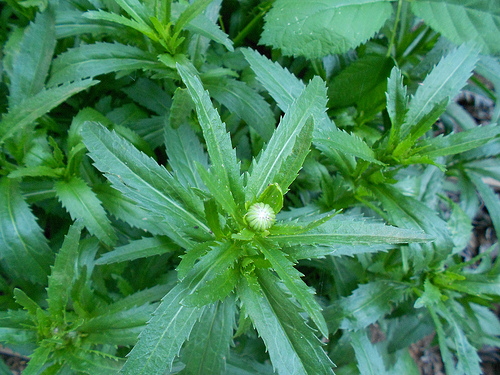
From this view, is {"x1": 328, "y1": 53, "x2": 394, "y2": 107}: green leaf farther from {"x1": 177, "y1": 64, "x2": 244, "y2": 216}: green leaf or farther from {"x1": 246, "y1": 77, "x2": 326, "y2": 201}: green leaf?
{"x1": 177, "y1": 64, "x2": 244, "y2": 216}: green leaf

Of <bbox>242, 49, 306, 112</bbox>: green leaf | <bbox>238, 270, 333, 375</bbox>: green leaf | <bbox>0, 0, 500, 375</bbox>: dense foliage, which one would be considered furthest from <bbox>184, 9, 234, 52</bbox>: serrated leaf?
<bbox>238, 270, 333, 375</bbox>: green leaf

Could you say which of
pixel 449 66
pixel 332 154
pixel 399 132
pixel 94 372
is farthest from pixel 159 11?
pixel 94 372

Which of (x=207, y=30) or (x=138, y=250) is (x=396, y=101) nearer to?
(x=207, y=30)

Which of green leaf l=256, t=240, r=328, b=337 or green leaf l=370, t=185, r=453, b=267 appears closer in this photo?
green leaf l=256, t=240, r=328, b=337

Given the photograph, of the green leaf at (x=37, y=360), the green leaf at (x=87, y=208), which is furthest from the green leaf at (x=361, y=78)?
the green leaf at (x=37, y=360)

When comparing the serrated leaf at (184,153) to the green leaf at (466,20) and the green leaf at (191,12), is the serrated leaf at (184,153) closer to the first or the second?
the green leaf at (191,12)

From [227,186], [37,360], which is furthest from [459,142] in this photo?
[37,360]
